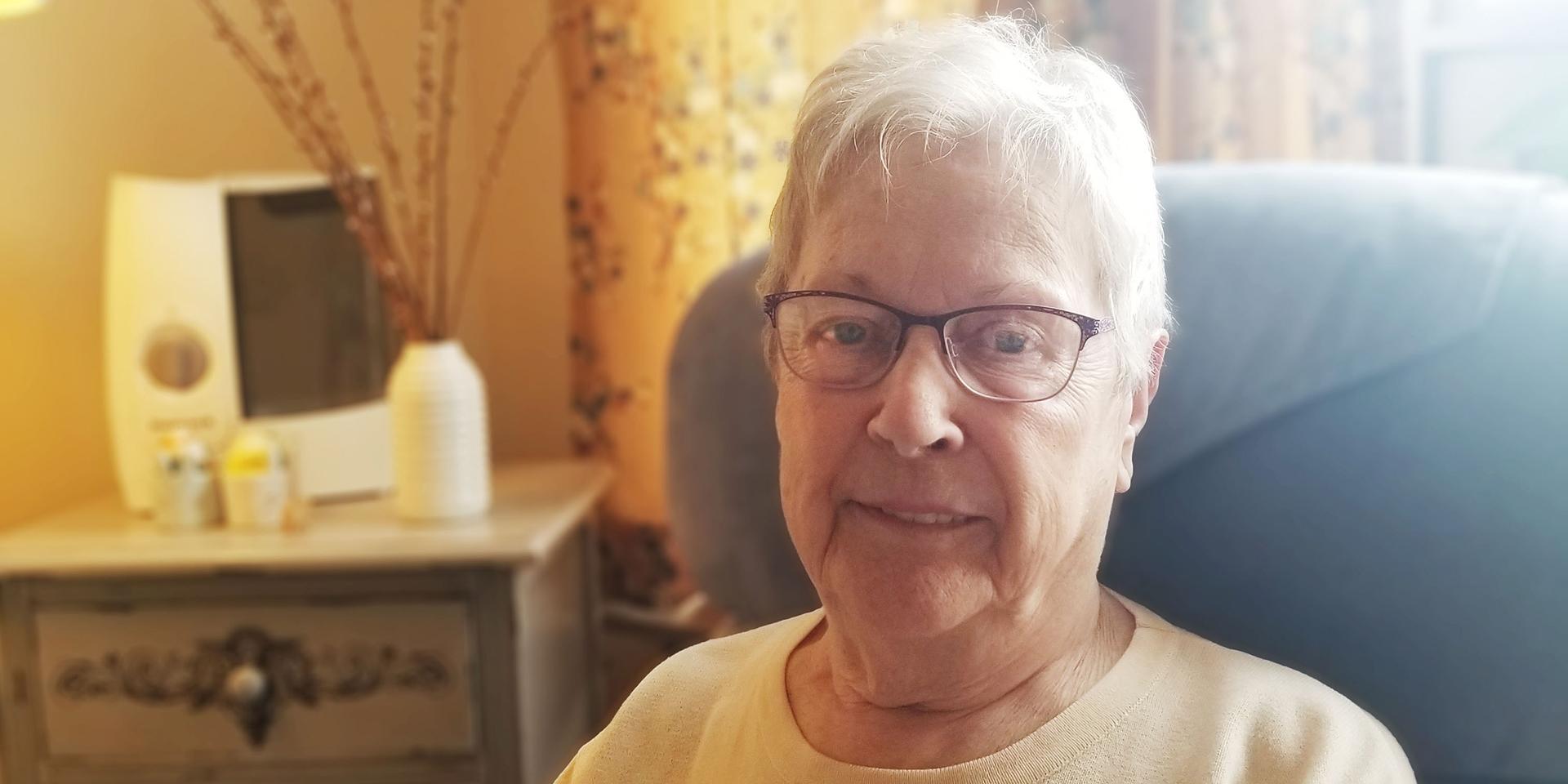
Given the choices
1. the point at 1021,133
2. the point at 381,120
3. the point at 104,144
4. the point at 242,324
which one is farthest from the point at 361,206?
the point at 1021,133

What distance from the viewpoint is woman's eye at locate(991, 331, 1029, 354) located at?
0.42 m

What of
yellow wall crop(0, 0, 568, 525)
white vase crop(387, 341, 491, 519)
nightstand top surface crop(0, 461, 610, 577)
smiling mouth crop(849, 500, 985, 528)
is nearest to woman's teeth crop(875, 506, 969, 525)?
smiling mouth crop(849, 500, 985, 528)

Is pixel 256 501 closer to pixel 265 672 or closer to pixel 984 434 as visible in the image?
pixel 265 672

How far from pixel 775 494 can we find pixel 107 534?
974 millimetres

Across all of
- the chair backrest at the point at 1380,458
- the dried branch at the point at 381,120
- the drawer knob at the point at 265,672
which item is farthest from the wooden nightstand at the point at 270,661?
the chair backrest at the point at 1380,458

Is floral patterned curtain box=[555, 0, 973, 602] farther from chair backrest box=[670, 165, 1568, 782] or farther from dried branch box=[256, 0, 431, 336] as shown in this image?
chair backrest box=[670, 165, 1568, 782]

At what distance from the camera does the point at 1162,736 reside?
445mm

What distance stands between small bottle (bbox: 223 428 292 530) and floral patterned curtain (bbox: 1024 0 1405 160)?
0.96 m

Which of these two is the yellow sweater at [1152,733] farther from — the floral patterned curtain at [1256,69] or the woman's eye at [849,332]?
the floral patterned curtain at [1256,69]

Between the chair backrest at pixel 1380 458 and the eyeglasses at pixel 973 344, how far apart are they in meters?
0.21

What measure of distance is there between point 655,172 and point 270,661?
648 mm

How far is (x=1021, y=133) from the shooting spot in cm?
42

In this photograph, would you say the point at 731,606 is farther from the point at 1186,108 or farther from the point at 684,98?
the point at 1186,108

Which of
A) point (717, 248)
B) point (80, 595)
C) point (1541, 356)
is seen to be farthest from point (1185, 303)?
point (80, 595)
